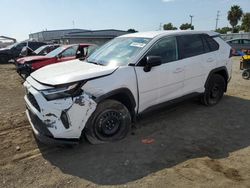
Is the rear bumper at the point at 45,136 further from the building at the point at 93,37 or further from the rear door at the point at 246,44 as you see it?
the building at the point at 93,37

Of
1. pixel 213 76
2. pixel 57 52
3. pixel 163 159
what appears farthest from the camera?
pixel 57 52

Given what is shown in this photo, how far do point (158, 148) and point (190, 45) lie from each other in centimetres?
247

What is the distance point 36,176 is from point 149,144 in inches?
71.6

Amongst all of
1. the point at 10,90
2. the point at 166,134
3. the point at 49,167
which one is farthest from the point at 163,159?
the point at 10,90

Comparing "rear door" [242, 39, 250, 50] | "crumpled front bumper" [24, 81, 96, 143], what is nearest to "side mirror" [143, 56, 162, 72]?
"crumpled front bumper" [24, 81, 96, 143]

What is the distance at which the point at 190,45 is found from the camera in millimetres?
5426

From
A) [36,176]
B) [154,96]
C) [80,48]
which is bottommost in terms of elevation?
[36,176]

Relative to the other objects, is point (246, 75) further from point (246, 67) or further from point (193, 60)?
point (193, 60)

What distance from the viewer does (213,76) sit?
5.99m

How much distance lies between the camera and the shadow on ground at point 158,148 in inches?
139

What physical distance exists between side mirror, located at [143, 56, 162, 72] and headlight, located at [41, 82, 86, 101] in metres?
1.29

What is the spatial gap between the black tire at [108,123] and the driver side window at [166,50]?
46.5 inches

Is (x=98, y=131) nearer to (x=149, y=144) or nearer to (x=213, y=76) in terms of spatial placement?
(x=149, y=144)

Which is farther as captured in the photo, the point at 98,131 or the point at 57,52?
the point at 57,52
